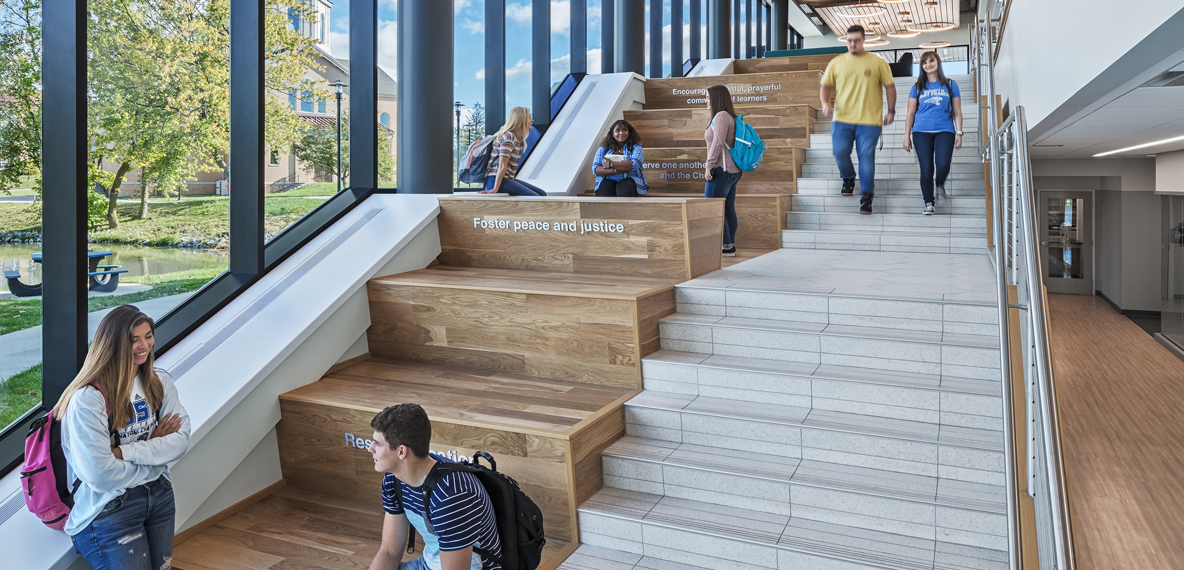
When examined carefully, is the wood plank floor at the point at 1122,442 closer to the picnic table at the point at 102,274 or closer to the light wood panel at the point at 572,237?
the light wood panel at the point at 572,237

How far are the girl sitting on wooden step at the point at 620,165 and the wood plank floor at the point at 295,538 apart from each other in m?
3.19

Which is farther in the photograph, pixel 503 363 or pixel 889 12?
pixel 889 12

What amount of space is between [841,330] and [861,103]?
287cm

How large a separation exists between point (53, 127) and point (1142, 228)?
17034mm

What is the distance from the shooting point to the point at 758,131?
24.9 ft

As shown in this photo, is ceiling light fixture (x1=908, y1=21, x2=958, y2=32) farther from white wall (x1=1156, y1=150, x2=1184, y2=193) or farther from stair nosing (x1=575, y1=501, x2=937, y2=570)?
stair nosing (x1=575, y1=501, x2=937, y2=570)

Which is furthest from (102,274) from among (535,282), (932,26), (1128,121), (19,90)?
(932,26)

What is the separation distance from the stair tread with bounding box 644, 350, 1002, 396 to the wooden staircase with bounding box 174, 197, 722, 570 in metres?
0.22

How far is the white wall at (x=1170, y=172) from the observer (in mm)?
9711

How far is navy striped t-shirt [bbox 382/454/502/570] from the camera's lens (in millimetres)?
2473

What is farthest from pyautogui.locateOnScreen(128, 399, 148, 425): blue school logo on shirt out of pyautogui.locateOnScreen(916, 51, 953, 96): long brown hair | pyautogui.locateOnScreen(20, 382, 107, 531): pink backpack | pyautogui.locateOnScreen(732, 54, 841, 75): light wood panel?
pyautogui.locateOnScreen(732, 54, 841, 75): light wood panel

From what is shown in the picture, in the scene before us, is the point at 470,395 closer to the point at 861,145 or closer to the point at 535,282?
the point at 535,282

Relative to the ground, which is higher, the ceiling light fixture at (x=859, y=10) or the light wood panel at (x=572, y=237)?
the ceiling light fixture at (x=859, y=10)

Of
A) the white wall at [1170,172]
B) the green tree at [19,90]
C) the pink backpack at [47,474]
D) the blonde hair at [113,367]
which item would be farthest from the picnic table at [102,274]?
the white wall at [1170,172]
